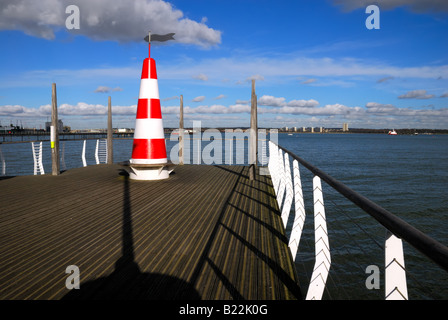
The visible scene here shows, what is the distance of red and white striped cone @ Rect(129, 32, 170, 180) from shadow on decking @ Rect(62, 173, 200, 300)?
206 inches

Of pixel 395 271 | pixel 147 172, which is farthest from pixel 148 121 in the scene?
pixel 395 271

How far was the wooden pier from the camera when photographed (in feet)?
7.91

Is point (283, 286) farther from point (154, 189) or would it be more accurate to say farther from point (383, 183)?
point (383, 183)

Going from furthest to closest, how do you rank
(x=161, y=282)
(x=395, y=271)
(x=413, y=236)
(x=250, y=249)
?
(x=250, y=249) → (x=161, y=282) → (x=395, y=271) → (x=413, y=236)

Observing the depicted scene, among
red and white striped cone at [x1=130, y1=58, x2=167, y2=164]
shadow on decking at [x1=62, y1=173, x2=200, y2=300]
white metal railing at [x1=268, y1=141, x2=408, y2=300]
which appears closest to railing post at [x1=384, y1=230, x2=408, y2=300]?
white metal railing at [x1=268, y1=141, x2=408, y2=300]

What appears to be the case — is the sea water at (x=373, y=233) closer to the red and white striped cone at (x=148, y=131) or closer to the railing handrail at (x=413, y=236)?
the railing handrail at (x=413, y=236)

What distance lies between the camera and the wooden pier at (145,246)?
2.41m

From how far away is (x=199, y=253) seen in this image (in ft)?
10.2

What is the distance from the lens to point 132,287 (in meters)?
2.41

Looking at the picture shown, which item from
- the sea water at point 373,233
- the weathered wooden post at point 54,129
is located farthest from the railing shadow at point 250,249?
the weathered wooden post at point 54,129

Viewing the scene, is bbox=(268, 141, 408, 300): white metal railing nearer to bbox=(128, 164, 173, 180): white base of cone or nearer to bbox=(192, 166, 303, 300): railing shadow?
bbox=(192, 166, 303, 300): railing shadow

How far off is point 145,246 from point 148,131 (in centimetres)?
499

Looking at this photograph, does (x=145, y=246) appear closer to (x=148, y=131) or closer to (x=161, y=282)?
(x=161, y=282)

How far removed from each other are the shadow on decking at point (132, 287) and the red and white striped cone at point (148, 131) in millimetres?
5221
